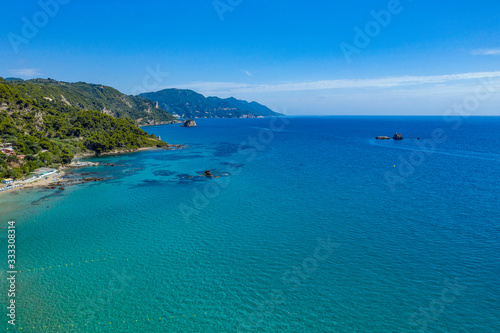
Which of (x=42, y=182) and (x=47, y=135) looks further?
(x=47, y=135)

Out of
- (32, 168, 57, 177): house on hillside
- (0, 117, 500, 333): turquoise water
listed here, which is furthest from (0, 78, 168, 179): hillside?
(0, 117, 500, 333): turquoise water

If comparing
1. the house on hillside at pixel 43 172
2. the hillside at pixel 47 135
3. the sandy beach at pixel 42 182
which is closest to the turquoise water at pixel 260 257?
the sandy beach at pixel 42 182

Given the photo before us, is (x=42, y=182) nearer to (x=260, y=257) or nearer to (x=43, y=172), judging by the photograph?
(x=43, y=172)

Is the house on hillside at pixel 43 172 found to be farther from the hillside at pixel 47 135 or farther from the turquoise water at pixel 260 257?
the turquoise water at pixel 260 257

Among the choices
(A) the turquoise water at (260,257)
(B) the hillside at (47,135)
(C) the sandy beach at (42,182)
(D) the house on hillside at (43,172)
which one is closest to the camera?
(A) the turquoise water at (260,257)

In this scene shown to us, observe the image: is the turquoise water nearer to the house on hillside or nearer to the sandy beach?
the sandy beach

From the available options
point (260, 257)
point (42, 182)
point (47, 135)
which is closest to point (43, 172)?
point (42, 182)

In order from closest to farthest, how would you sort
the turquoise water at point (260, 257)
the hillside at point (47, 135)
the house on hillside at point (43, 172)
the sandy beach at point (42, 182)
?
the turquoise water at point (260, 257) → the sandy beach at point (42, 182) → the house on hillside at point (43, 172) → the hillside at point (47, 135)

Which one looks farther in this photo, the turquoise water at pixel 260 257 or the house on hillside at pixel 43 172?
the house on hillside at pixel 43 172
